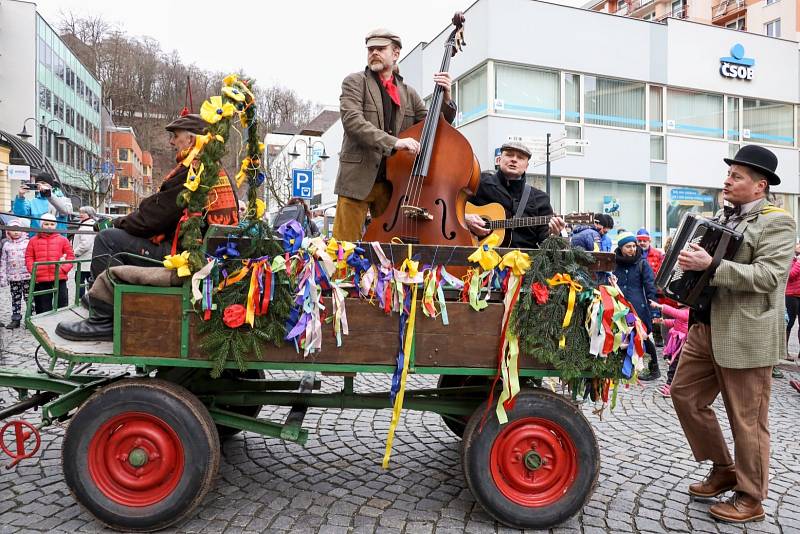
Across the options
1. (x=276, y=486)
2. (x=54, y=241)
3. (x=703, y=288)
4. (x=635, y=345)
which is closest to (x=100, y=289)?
(x=276, y=486)

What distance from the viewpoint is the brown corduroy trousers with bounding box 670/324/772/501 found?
3355 millimetres

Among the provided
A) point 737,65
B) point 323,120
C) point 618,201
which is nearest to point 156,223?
point 618,201

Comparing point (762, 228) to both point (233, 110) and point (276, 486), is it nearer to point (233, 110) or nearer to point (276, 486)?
point (233, 110)

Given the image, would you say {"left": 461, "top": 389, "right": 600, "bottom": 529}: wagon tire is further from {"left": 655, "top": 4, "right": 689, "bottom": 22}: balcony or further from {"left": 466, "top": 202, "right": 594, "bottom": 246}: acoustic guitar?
{"left": 655, "top": 4, "right": 689, "bottom": 22}: balcony

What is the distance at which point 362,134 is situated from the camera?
3830mm

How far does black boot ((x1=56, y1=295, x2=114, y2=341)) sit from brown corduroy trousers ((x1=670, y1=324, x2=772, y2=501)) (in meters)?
3.34

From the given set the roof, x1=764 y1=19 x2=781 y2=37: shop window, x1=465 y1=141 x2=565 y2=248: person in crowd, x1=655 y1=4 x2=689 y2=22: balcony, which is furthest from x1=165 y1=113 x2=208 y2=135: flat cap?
the roof

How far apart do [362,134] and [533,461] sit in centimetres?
219

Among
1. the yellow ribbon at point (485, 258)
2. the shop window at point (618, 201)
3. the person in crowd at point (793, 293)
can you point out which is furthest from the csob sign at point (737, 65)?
the yellow ribbon at point (485, 258)

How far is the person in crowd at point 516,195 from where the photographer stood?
4.60 metres

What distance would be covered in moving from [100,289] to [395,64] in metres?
2.53

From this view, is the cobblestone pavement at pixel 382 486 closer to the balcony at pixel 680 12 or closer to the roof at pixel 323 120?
the balcony at pixel 680 12

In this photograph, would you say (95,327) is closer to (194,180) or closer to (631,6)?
(194,180)

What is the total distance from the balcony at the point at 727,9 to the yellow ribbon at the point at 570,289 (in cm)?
4077
